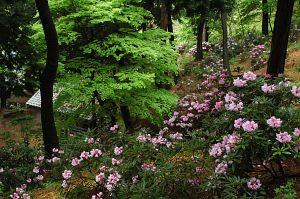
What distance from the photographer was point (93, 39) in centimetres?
1350

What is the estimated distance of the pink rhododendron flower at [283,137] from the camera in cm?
484


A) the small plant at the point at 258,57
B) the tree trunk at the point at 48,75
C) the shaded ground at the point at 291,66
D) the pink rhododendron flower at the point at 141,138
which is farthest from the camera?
the small plant at the point at 258,57

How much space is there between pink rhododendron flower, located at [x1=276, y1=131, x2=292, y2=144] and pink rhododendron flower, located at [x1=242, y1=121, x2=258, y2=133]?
12.6 inches

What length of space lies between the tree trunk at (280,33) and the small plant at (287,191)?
17.5ft

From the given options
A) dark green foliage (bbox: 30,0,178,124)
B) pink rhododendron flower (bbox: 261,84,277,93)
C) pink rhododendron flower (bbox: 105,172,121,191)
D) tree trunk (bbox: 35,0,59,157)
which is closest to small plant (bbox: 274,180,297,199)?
pink rhododendron flower (bbox: 261,84,277,93)

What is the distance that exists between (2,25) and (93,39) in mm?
3211

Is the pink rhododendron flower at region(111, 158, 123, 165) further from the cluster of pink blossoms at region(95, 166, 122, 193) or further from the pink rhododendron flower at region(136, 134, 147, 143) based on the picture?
the pink rhododendron flower at region(136, 134, 147, 143)

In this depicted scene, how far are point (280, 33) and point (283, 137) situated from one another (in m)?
6.45

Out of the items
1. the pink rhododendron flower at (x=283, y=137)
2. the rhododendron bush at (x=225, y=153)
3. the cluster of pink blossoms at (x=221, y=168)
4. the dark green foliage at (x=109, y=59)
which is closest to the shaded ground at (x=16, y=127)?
the dark green foliage at (x=109, y=59)

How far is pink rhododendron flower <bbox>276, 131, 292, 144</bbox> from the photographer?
484 centimetres

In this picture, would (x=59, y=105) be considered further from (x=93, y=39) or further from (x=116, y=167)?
(x=116, y=167)

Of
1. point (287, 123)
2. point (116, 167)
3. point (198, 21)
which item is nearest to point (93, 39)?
point (116, 167)

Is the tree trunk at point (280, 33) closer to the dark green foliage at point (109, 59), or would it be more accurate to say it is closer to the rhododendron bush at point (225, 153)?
the dark green foliage at point (109, 59)

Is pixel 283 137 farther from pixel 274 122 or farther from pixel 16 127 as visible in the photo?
pixel 16 127
